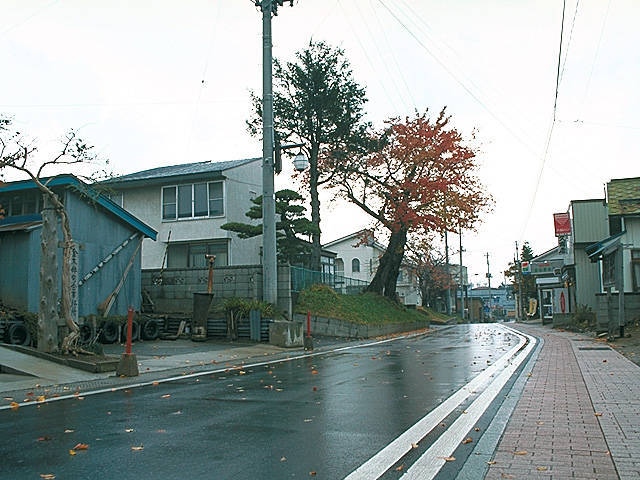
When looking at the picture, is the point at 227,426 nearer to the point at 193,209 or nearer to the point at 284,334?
the point at 284,334

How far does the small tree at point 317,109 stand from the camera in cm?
3278

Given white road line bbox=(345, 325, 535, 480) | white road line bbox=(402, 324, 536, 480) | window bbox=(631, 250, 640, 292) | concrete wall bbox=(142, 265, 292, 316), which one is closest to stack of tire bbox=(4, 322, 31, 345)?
concrete wall bbox=(142, 265, 292, 316)

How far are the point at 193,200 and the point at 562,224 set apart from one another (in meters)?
24.5

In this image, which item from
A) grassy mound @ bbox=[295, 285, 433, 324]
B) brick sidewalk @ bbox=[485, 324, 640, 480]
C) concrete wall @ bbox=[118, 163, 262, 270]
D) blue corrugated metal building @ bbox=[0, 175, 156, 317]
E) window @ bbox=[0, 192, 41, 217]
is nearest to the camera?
brick sidewalk @ bbox=[485, 324, 640, 480]

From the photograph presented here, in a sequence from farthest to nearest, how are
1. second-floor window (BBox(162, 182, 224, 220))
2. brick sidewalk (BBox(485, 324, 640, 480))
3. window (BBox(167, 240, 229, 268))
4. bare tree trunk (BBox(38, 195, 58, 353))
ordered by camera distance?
window (BBox(167, 240, 229, 268)) < second-floor window (BBox(162, 182, 224, 220)) < bare tree trunk (BBox(38, 195, 58, 353)) < brick sidewalk (BBox(485, 324, 640, 480))

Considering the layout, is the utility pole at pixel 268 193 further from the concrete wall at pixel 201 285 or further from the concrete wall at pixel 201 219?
the concrete wall at pixel 201 219

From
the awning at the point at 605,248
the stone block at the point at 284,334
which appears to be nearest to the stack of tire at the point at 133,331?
the stone block at the point at 284,334

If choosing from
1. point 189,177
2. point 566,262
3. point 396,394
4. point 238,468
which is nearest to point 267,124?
point 189,177

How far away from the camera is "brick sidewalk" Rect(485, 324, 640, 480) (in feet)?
17.7

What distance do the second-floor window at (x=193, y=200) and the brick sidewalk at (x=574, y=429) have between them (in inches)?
889

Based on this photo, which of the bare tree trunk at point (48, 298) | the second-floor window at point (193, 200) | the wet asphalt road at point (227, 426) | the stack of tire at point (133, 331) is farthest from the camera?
the second-floor window at point (193, 200)

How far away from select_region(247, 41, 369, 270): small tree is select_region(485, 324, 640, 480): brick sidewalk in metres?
21.6

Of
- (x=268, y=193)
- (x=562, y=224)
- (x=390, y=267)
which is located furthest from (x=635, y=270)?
(x=268, y=193)

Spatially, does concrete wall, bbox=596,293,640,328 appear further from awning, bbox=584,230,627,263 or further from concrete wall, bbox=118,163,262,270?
concrete wall, bbox=118,163,262,270
